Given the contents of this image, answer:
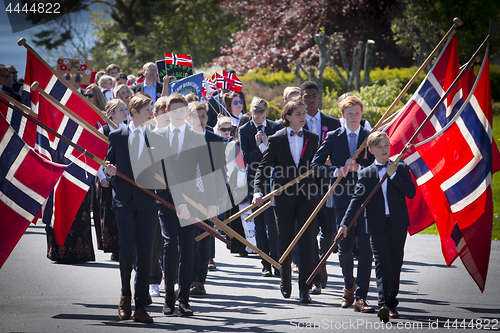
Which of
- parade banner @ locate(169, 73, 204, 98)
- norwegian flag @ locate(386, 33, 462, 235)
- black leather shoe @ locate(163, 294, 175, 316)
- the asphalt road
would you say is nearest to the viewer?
the asphalt road

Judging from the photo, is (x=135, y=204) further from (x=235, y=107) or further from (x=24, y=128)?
(x=235, y=107)

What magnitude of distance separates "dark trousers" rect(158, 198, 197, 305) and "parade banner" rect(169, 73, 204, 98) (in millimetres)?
4191

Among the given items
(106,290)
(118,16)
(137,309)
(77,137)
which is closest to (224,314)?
(137,309)

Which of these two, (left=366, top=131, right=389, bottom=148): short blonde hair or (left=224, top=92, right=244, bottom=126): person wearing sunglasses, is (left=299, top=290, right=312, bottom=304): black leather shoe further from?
(left=224, top=92, right=244, bottom=126): person wearing sunglasses

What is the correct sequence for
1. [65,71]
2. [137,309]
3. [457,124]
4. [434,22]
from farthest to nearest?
[434,22], [65,71], [457,124], [137,309]

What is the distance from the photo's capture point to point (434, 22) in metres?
21.1

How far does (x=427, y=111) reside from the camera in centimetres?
680

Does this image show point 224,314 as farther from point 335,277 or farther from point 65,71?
point 65,71

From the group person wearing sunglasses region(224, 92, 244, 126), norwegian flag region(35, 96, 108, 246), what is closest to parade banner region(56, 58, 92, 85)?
person wearing sunglasses region(224, 92, 244, 126)

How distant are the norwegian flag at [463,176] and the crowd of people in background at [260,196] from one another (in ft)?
2.15

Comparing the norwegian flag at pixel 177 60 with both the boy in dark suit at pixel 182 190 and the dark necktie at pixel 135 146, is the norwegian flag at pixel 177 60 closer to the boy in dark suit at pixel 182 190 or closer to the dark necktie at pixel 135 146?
the boy in dark suit at pixel 182 190

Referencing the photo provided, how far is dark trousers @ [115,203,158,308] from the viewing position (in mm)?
5762

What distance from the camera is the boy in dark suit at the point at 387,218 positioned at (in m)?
5.83

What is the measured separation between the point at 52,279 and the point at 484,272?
5.11 m
